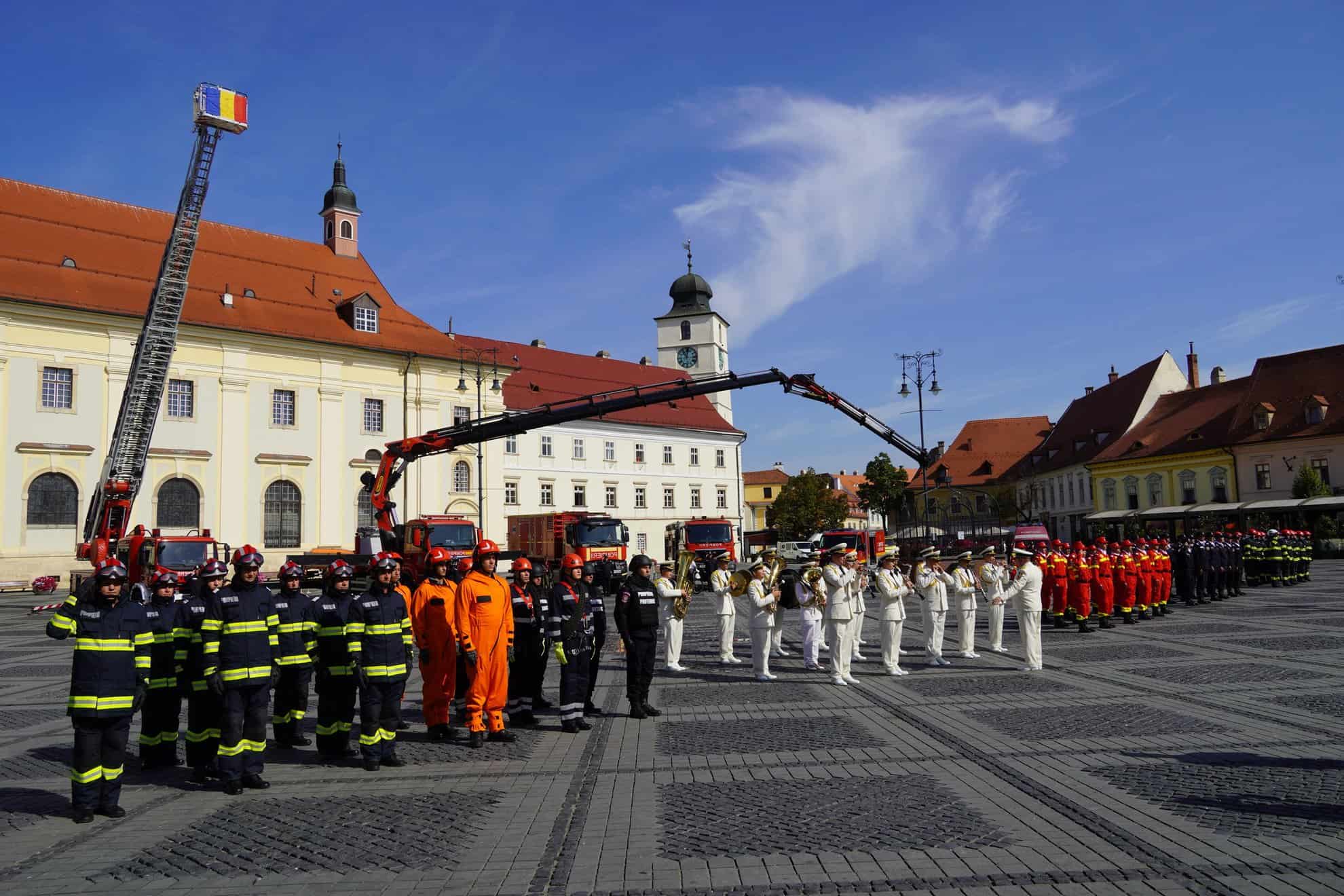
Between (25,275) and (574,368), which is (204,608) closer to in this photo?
(25,275)

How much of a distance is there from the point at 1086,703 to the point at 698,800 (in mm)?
5465

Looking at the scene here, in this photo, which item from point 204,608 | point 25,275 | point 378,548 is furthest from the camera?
point 25,275

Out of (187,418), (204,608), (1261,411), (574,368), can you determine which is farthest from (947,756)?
(574,368)

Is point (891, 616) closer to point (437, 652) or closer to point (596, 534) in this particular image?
point (437, 652)

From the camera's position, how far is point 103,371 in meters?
38.0

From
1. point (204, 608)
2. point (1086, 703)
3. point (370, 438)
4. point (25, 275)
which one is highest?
point (25, 275)

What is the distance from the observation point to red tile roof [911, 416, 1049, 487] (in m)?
84.6

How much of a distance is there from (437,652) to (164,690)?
2.37m

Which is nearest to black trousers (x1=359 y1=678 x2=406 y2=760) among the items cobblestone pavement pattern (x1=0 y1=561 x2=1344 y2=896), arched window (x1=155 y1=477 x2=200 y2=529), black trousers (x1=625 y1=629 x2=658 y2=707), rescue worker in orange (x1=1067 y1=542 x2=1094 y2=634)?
cobblestone pavement pattern (x1=0 y1=561 x2=1344 y2=896)

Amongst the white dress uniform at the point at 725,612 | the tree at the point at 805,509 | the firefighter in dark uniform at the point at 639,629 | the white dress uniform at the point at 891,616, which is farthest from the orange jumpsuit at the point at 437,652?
the tree at the point at 805,509

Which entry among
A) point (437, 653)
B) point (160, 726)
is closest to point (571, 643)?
point (437, 653)

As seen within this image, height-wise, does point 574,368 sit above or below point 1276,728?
above

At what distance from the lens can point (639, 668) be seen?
33.5 ft

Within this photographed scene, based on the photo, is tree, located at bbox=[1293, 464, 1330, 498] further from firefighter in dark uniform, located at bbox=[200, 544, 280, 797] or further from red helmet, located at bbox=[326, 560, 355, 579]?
firefighter in dark uniform, located at bbox=[200, 544, 280, 797]
